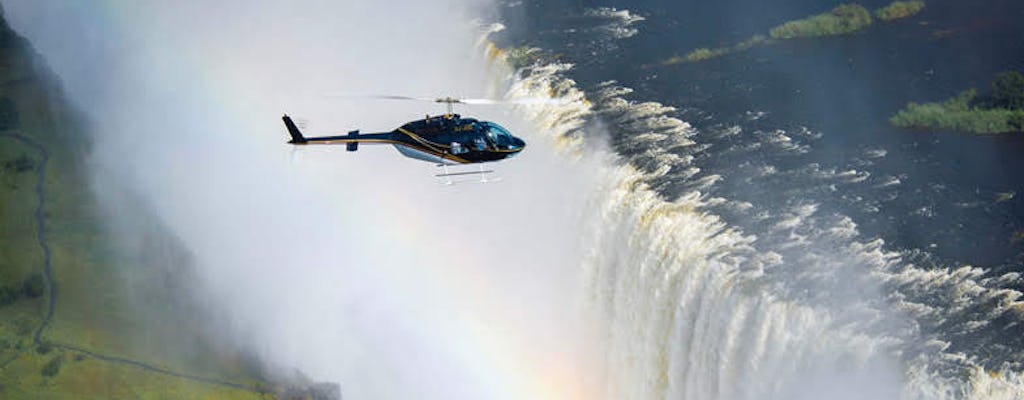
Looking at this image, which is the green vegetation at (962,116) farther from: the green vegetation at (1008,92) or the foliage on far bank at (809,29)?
the foliage on far bank at (809,29)

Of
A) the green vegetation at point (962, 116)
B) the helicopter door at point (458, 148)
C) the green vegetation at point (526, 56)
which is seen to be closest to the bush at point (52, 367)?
the helicopter door at point (458, 148)

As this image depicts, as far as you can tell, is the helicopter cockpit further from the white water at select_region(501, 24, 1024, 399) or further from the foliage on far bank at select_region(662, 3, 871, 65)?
the foliage on far bank at select_region(662, 3, 871, 65)

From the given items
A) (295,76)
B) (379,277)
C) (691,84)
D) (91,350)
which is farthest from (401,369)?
(295,76)

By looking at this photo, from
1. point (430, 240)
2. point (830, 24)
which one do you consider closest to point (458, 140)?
point (430, 240)

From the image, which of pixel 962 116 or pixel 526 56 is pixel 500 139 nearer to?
pixel 962 116

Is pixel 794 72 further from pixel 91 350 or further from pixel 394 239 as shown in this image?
pixel 91 350

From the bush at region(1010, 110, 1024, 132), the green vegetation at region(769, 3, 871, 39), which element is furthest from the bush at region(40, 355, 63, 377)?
the bush at region(1010, 110, 1024, 132)

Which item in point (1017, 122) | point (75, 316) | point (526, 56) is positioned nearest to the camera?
point (1017, 122)
